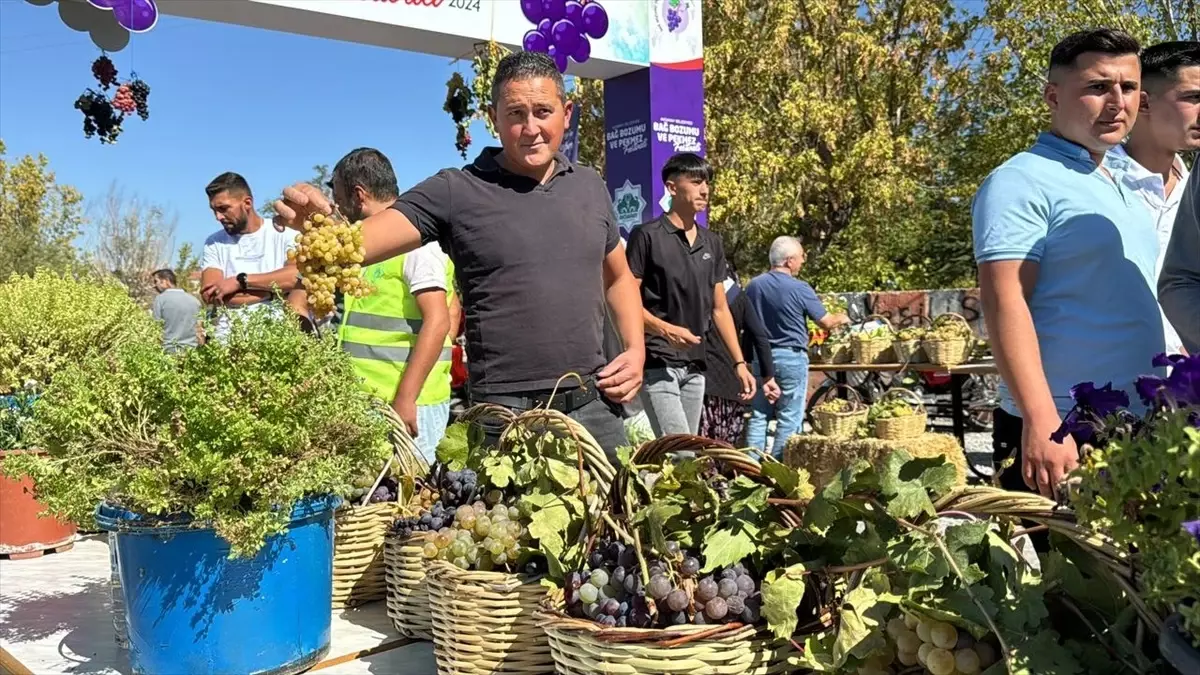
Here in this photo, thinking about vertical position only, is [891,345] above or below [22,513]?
above

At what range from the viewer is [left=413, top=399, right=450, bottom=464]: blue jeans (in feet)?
10.2

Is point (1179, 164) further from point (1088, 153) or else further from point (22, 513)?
point (22, 513)

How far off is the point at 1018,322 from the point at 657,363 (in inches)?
82.5

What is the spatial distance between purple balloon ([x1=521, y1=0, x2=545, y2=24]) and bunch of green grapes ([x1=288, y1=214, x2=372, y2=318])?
4.77 meters

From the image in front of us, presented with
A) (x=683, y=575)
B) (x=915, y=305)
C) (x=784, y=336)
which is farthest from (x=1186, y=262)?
(x=915, y=305)

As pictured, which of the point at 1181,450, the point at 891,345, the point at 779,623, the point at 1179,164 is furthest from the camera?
the point at 891,345

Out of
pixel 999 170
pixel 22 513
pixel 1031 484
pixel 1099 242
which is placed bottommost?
pixel 22 513

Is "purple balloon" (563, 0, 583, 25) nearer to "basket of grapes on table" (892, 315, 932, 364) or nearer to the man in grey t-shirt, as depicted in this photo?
the man in grey t-shirt

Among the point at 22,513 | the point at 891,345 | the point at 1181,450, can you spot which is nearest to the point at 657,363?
the point at 22,513

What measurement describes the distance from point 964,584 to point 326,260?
3.81 ft

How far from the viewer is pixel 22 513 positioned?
2.87 metres

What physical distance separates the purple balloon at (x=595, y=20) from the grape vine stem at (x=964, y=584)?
5.70 metres

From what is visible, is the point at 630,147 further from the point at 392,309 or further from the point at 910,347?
the point at 392,309

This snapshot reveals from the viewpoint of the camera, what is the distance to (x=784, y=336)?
20.1 feet
